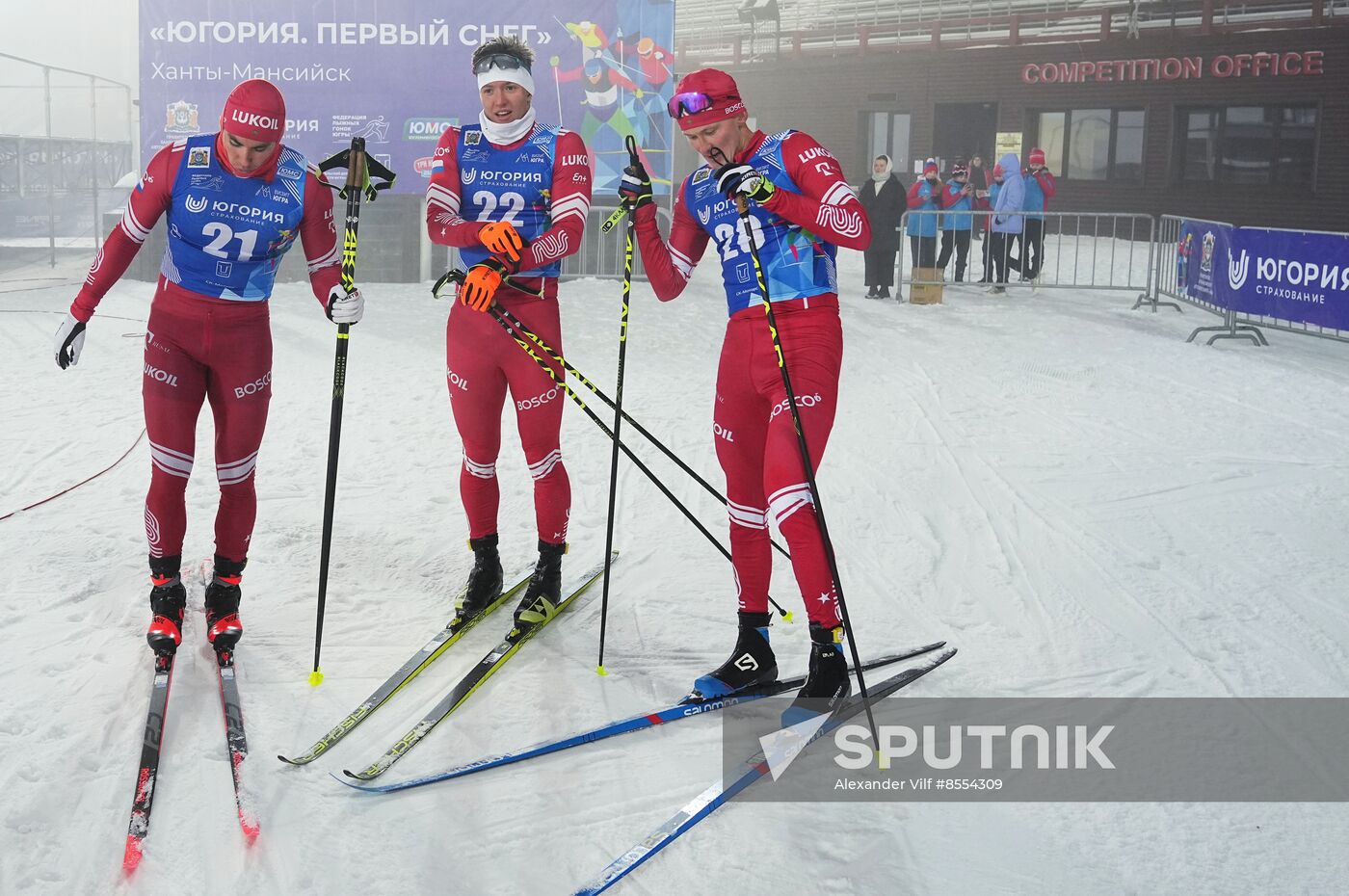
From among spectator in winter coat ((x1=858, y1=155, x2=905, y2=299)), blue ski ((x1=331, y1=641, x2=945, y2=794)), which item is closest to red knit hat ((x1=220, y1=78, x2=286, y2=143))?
blue ski ((x1=331, y1=641, x2=945, y2=794))

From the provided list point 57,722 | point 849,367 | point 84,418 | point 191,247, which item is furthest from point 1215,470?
point 84,418

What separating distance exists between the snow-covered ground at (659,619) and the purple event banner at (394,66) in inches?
229

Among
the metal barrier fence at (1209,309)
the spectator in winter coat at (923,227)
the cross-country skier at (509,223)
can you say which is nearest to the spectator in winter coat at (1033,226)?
the spectator in winter coat at (923,227)

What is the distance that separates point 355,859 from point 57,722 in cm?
133

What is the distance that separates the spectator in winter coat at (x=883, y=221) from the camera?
48.9 ft

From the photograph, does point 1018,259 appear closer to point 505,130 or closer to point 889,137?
point 505,130

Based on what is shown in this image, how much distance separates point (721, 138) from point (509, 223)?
938mm

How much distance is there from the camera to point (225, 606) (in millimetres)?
4480

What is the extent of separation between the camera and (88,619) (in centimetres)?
468

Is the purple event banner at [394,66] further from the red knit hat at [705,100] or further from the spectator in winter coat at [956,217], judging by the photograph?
the red knit hat at [705,100]

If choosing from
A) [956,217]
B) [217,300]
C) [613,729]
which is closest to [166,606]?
[217,300]

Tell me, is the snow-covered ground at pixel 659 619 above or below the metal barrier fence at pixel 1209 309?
below

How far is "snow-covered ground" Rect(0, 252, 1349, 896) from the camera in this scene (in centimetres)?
313

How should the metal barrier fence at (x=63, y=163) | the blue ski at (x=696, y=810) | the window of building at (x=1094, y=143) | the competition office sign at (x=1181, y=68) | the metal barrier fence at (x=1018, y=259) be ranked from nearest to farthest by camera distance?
the blue ski at (x=696, y=810), the metal barrier fence at (x=1018, y=259), the metal barrier fence at (x=63, y=163), the competition office sign at (x=1181, y=68), the window of building at (x=1094, y=143)
